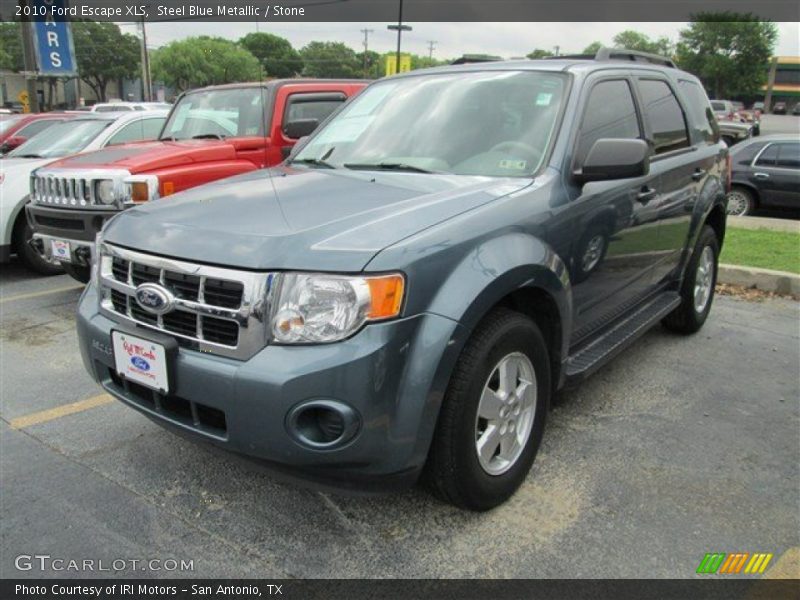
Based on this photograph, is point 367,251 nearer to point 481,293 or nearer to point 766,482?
point 481,293

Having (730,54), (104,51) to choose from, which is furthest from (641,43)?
(104,51)

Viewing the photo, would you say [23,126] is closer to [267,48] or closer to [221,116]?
[221,116]

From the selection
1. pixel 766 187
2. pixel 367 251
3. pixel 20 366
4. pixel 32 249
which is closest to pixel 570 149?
pixel 367 251

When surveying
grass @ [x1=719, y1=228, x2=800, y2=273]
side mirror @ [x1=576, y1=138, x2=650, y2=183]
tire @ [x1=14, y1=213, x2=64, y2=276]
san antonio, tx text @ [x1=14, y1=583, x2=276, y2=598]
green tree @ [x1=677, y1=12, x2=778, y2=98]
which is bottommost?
tire @ [x1=14, y1=213, x2=64, y2=276]

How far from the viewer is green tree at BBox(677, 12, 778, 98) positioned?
50.9m

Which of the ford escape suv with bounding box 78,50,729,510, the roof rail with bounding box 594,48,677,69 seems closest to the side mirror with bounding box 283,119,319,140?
the ford escape suv with bounding box 78,50,729,510

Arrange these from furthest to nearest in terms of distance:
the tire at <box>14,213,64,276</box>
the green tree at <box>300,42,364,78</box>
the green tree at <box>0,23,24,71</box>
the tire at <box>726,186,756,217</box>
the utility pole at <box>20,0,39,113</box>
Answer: the green tree at <box>0,23,24,71</box>, the utility pole at <box>20,0,39,113</box>, the tire at <box>726,186,756,217</box>, the tire at <box>14,213,64,276</box>, the green tree at <box>300,42,364,78</box>

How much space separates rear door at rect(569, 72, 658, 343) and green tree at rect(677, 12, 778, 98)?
5452 centimetres

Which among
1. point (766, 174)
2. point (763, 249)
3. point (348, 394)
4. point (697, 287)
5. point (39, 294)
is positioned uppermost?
point (348, 394)

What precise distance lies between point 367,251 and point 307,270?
21cm

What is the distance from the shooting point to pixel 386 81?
3998 millimetres

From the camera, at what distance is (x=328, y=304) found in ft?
6.97

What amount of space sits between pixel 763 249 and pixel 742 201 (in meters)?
4.16

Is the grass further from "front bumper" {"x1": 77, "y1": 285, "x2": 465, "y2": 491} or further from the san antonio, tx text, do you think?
the san antonio, tx text
